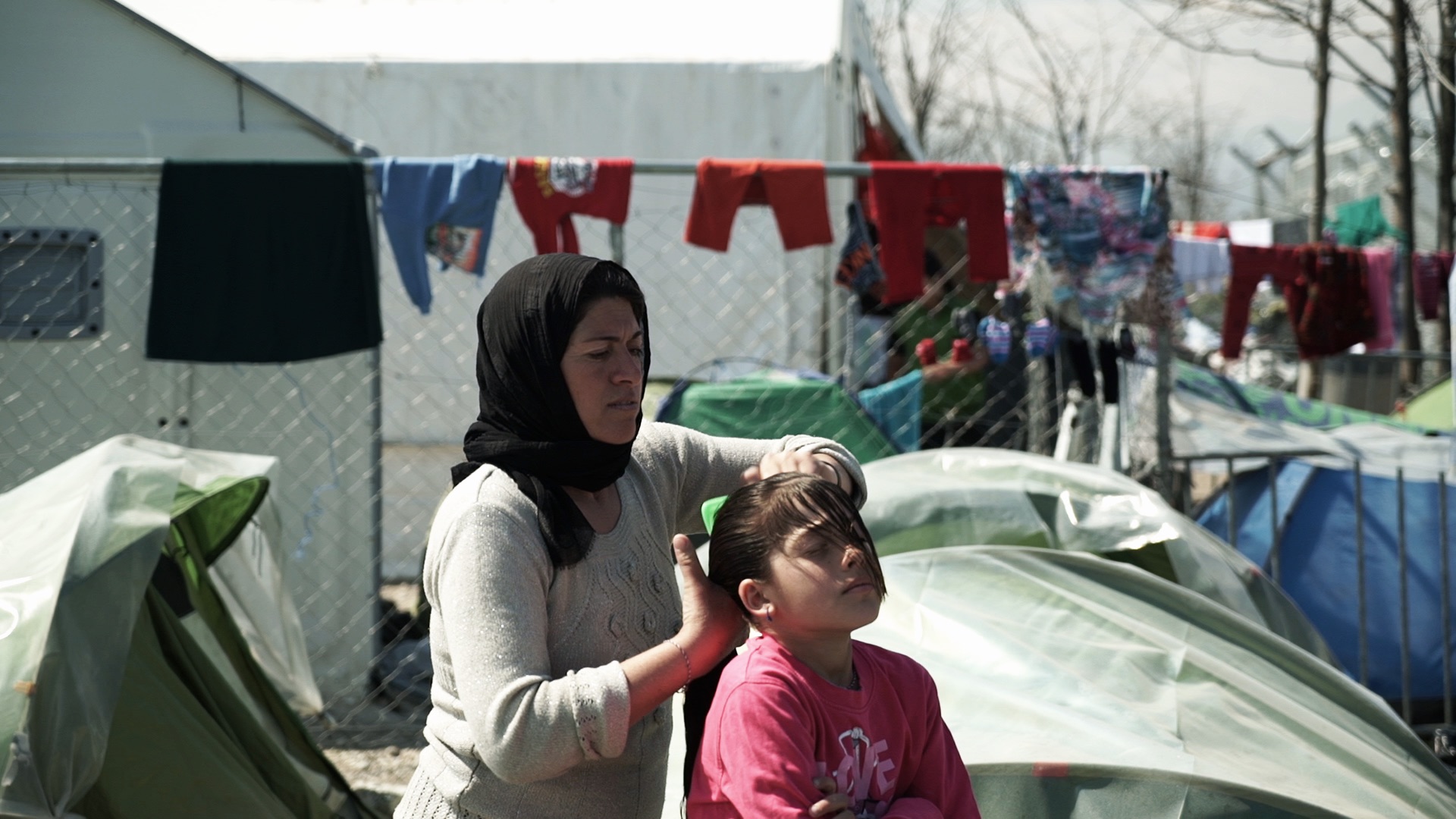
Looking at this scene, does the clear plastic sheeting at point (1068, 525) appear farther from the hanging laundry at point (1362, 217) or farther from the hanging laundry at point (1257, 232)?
the hanging laundry at point (1257, 232)

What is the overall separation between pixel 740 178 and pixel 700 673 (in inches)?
136

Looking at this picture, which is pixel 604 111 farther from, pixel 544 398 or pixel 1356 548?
pixel 544 398

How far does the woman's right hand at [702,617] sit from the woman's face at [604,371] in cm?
19

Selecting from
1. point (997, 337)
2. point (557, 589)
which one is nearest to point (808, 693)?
point (557, 589)

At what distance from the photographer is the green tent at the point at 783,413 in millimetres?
4941

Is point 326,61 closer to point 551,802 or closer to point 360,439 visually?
point 360,439

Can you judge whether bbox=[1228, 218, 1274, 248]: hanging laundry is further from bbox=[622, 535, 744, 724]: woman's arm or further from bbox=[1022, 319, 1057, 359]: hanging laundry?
bbox=[622, 535, 744, 724]: woman's arm

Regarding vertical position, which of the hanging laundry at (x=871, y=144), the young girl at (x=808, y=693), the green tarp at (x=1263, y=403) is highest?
the hanging laundry at (x=871, y=144)

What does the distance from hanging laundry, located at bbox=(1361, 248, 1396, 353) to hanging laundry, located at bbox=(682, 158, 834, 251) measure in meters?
3.69

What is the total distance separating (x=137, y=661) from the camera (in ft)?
9.58

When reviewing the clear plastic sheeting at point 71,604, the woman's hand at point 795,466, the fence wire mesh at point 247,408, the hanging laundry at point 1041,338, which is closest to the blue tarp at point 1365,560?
the fence wire mesh at point 247,408

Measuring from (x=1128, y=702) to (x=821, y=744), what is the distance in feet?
3.97

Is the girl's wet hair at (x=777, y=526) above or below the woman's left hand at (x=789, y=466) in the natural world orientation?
below

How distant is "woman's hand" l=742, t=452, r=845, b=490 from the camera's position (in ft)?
6.08
